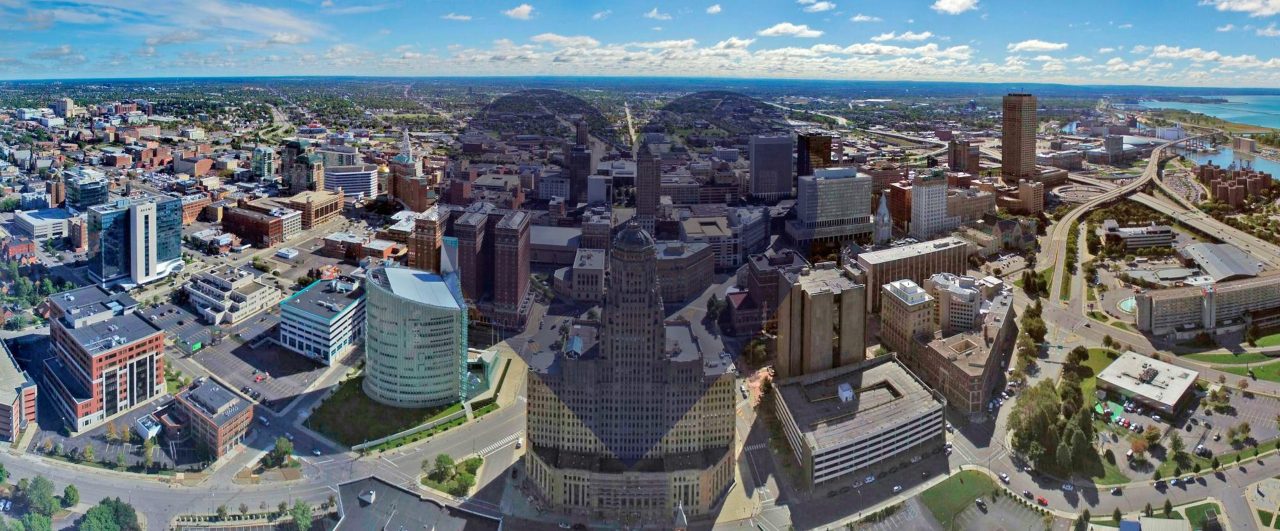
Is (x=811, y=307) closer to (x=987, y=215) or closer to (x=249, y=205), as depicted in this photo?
(x=987, y=215)

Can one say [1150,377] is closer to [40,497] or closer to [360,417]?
[360,417]

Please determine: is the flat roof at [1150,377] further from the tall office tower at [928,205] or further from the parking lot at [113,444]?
the parking lot at [113,444]

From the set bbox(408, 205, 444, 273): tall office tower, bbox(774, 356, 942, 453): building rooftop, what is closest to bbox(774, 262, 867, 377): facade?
bbox(774, 356, 942, 453): building rooftop

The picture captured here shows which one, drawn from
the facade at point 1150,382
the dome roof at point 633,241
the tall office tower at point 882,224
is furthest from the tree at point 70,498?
the tall office tower at point 882,224

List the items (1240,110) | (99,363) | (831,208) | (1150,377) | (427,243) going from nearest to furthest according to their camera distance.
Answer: (99,363), (1150,377), (427,243), (831,208), (1240,110)

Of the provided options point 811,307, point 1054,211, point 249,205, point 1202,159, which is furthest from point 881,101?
point 811,307

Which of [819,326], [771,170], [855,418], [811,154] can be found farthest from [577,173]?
[855,418]
